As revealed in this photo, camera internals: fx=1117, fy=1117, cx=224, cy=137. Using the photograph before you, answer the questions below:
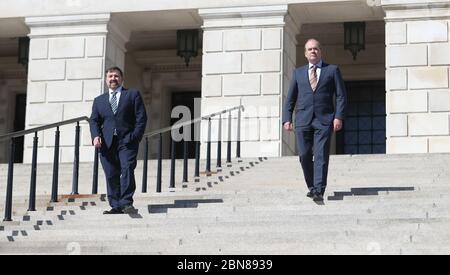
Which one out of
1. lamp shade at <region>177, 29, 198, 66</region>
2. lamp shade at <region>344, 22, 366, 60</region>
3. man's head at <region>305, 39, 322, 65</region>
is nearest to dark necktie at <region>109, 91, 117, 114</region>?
man's head at <region>305, 39, 322, 65</region>

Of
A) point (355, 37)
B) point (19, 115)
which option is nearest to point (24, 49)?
point (19, 115)

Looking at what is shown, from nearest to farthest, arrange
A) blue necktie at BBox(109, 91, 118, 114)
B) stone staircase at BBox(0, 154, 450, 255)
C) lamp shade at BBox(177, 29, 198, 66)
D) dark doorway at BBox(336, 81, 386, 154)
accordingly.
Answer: stone staircase at BBox(0, 154, 450, 255)
blue necktie at BBox(109, 91, 118, 114)
lamp shade at BBox(177, 29, 198, 66)
dark doorway at BBox(336, 81, 386, 154)

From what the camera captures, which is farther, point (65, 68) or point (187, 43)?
point (187, 43)

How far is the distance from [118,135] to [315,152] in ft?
7.35

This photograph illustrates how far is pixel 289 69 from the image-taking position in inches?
864

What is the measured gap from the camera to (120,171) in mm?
12750

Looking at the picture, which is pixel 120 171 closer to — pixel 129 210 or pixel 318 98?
pixel 129 210

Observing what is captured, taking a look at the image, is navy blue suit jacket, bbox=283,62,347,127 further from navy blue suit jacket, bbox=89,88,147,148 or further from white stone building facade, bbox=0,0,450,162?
white stone building facade, bbox=0,0,450,162

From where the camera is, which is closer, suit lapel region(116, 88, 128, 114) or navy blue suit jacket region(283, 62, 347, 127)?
navy blue suit jacket region(283, 62, 347, 127)

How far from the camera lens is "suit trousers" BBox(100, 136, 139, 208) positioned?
12492 millimetres

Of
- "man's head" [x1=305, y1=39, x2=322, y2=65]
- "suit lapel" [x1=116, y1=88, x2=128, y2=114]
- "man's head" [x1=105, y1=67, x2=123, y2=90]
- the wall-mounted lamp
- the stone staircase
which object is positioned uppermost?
the wall-mounted lamp

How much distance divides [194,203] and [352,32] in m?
10.5

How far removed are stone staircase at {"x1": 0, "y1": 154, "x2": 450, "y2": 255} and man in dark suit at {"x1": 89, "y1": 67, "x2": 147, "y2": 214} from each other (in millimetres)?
357
